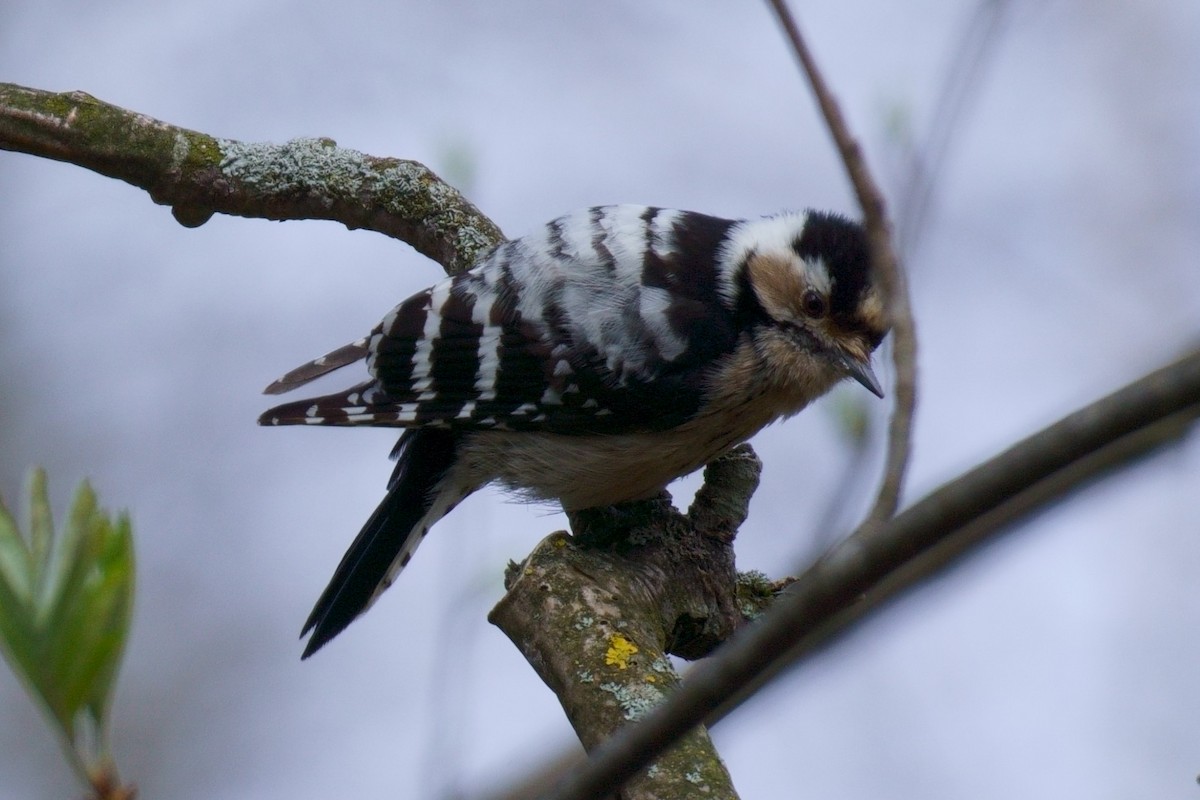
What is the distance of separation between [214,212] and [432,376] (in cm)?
87

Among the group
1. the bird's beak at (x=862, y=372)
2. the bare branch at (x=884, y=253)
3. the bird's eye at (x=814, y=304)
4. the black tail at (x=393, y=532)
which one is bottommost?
the bare branch at (x=884, y=253)

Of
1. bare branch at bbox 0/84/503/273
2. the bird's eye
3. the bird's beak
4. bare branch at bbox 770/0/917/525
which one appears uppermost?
bare branch at bbox 0/84/503/273

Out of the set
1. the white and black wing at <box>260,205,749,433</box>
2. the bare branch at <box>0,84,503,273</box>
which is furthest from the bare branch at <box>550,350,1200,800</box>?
the bare branch at <box>0,84,503,273</box>

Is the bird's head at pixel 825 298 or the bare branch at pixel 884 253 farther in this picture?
the bird's head at pixel 825 298

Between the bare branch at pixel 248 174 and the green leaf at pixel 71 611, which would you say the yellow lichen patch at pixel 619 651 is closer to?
the green leaf at pixel 71 611

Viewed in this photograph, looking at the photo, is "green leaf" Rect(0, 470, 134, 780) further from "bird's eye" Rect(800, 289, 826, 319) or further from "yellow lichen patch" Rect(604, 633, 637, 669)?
"bird's eye" Rect(800, 289, 826, 319)

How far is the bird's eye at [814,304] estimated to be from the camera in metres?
3.32

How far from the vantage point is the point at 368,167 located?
12.0ft

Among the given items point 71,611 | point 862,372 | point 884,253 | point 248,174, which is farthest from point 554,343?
point 71,611

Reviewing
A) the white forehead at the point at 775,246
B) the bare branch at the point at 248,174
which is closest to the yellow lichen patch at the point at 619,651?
the white forehead at the point at 775,246

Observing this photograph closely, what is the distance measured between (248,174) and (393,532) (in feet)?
3.50

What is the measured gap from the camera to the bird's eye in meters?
3.32

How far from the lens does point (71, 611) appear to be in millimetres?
1053

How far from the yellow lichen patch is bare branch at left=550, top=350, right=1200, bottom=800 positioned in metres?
1.32
